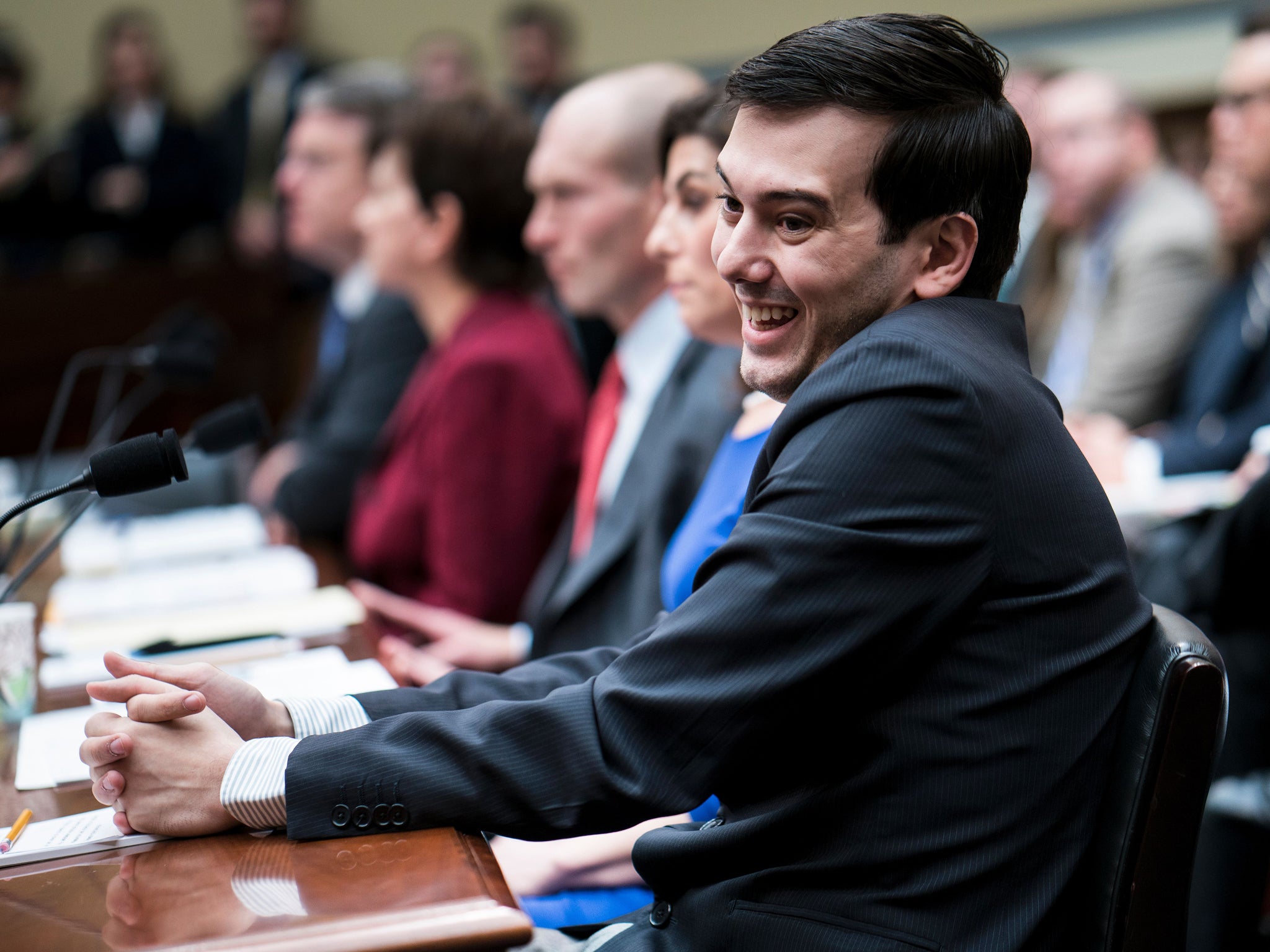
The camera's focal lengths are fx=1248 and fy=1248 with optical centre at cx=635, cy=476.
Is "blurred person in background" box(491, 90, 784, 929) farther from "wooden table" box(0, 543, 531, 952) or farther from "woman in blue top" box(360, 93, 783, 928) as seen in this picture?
"wooden table" box(0, 543, 531, 952)

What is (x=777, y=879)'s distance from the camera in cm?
101

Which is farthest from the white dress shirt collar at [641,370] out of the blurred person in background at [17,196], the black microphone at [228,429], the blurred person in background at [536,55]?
the blurred person in background at [17,196]

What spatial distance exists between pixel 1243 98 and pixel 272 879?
2754mm

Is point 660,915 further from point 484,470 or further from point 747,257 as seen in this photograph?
point 484,470

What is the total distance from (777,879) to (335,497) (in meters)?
2.08

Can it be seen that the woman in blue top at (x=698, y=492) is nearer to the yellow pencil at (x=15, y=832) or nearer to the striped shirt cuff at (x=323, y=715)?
the striped shirt cuff at (x=323, y=715)

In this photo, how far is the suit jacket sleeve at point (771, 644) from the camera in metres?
0.94

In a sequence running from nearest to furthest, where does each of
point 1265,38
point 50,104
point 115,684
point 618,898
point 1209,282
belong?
point 115,684
point 618,898
point 1265,38
point 1209,282
point 50,104

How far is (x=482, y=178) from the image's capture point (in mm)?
2662

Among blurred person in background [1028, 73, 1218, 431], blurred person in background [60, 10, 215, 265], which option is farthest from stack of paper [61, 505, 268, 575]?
blurred person in background [60, 10, 215, 265]

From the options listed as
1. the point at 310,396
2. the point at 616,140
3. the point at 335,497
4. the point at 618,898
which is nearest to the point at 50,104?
the point at 310,396

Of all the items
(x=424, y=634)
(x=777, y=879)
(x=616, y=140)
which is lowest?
A: (x=424, y=634)

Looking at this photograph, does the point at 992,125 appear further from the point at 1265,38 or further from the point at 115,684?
the point at 1265,38

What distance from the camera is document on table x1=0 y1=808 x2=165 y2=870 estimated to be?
1048mm
